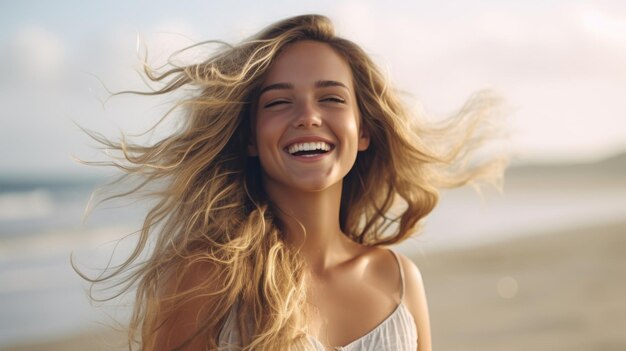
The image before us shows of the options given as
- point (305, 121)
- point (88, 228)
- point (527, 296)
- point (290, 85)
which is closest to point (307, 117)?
point (305, 121)

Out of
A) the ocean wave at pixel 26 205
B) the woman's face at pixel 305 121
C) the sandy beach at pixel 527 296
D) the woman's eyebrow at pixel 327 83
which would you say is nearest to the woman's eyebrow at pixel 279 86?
the woman's face at pixel 305 121

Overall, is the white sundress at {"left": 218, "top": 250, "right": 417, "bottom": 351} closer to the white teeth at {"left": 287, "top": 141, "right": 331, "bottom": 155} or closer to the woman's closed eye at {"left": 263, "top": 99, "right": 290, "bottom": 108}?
the white teeth at {"left": 287, "top": 141, "right": 331, "bottom": 155}

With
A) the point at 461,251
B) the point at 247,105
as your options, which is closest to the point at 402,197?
the point at 247,105

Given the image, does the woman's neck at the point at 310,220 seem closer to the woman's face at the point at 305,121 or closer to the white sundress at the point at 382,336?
the woman's face at the point at 305,121

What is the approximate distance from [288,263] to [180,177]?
1.75 feet

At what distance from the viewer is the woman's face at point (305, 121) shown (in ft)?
10.7

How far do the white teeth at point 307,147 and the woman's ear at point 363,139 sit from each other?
40cm

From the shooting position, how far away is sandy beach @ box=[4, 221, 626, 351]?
23.9 ft

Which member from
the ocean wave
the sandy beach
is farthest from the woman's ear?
the ocean wave

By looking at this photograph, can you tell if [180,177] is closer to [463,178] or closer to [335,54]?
[335,54]

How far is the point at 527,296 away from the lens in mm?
8688

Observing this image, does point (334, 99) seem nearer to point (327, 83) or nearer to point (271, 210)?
point (327, 83)

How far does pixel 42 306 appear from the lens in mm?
8438

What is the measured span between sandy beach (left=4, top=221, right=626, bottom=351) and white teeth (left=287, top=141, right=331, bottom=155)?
2.47m
